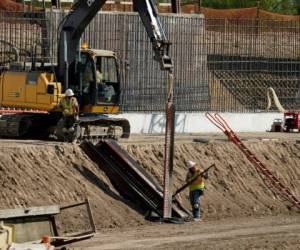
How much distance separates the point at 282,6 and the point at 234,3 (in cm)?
564

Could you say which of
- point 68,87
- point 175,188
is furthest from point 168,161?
point 68,87

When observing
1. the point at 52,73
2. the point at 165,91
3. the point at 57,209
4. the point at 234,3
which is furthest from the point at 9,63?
the point at 234,3

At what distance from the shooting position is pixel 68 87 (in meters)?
31.1

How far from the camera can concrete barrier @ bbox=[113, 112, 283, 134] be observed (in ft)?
119

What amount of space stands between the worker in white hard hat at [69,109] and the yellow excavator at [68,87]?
368 millimetres

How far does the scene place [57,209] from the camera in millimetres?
19078

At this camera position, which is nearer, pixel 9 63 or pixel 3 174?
pixel 3 174

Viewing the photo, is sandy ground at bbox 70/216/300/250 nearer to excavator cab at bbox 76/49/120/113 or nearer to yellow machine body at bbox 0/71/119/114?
excavator cab at bbox 76/49/120/113

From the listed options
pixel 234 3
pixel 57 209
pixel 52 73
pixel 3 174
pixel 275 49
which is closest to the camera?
pixel 57 209

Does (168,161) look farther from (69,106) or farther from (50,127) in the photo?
(50,127)

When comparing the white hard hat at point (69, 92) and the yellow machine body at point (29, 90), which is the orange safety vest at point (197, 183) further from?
the yellow machine body at point (29, 90)

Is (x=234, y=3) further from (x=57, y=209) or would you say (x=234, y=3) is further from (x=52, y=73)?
(x=57, y=209)

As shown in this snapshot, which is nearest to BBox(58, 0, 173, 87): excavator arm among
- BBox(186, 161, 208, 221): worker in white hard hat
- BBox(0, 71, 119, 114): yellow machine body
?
BBox(0, 71, 119, 114): yellow machine body

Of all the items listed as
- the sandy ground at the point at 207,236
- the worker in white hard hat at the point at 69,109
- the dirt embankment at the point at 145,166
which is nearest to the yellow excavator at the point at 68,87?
the worker in white hard hat at the point at 69,109
